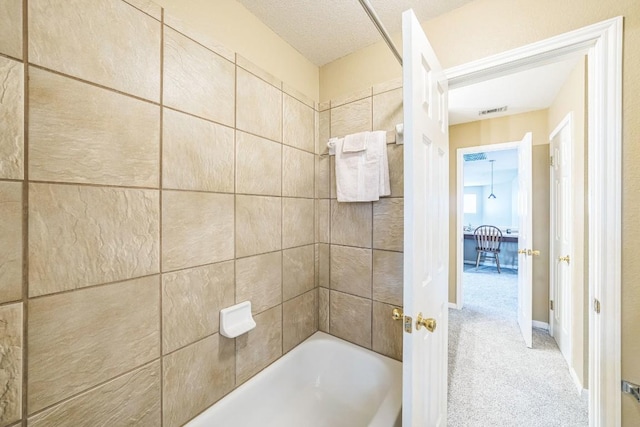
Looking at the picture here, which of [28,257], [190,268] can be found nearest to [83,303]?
[28,257]

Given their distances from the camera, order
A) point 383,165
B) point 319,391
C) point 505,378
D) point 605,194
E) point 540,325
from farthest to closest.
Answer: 1. point 540,325
2. point 505,378
3. point 319,391
4. point 383,165
5. point 605,194

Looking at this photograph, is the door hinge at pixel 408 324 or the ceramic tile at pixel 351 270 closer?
the door hinge at pixel 408 324

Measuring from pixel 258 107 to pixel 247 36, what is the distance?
363mm

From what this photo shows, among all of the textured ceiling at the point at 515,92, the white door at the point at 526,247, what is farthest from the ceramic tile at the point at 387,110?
the white door at the point at 526,247

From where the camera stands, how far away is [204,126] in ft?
3.47

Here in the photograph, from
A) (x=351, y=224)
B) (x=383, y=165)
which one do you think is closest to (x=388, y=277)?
(x=351, y=224)

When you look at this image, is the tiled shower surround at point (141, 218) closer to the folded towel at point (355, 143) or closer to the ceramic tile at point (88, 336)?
the ceramic tile at point (88, 336)

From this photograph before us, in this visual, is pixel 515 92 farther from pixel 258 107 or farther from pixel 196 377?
pixel 196 377

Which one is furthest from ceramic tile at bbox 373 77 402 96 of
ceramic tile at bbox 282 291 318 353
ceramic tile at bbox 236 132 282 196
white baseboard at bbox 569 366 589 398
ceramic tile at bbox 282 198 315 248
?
white baseboard at bbox 569 366 589 398

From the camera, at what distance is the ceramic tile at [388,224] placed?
1.40 meters

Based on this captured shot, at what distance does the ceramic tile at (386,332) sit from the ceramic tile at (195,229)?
93cm

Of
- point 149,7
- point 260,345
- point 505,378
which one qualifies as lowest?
point 505,378

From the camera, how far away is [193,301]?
1024 millimetres

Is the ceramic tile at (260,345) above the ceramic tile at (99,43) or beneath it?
beneath
